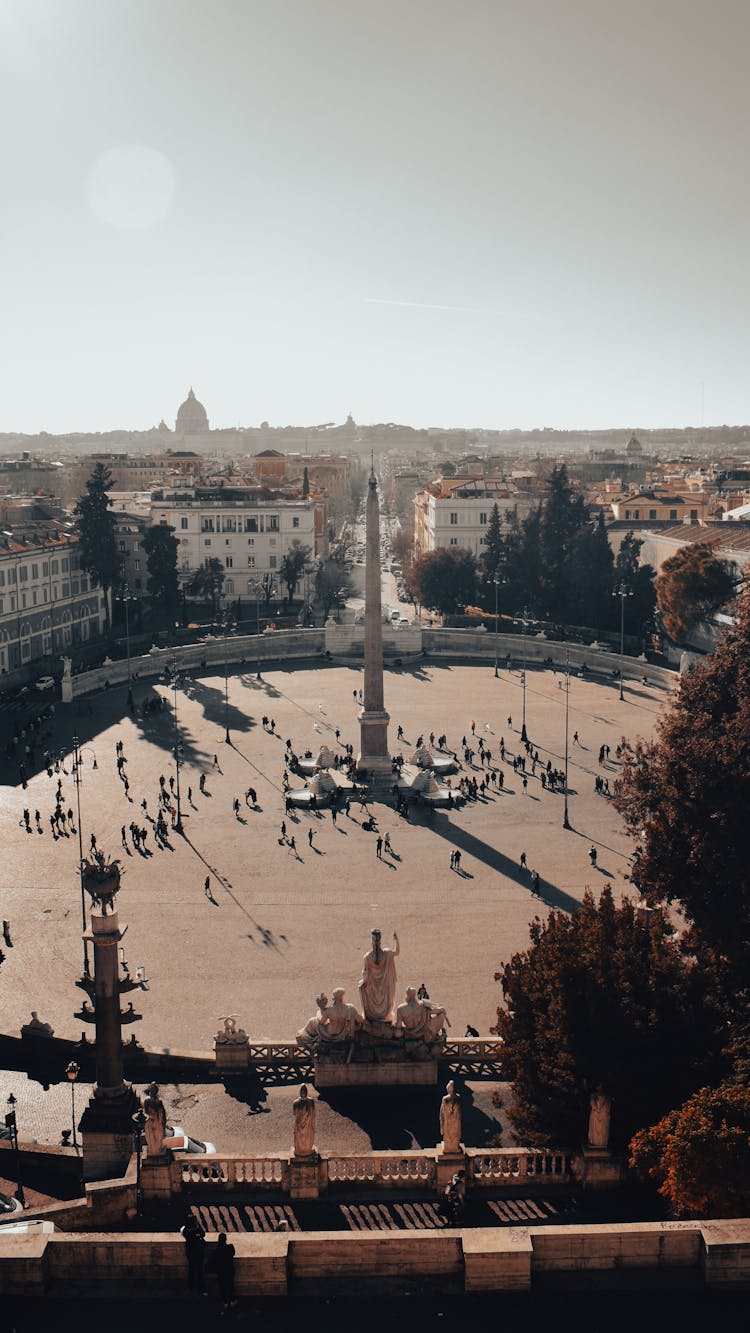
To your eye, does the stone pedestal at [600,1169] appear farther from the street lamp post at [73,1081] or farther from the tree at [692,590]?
the tree at [692,590]

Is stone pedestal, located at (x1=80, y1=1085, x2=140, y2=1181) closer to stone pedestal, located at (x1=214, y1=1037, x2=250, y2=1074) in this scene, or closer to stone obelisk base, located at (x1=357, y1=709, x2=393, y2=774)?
stone pedestal, located at (x1=214, y1=1037, x2=250, y2=1074)

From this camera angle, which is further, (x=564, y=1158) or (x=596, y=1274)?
(x=564, y=1158)

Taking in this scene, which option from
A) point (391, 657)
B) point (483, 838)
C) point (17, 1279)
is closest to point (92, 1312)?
point (17, 1279)

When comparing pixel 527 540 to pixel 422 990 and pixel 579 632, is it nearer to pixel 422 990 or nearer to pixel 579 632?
pixel 579 632

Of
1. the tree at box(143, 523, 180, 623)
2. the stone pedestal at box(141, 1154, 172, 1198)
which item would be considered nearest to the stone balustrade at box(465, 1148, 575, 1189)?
the stone pedestal at box(141, 1154, 172, 1198)

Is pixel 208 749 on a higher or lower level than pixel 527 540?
lower

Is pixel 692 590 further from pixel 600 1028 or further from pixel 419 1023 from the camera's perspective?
pixel 600 1028

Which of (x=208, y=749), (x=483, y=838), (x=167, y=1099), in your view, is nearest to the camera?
(x=167, y=1099)
